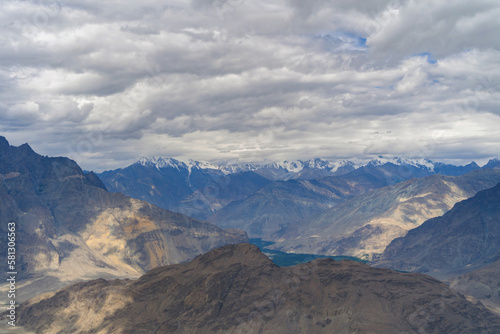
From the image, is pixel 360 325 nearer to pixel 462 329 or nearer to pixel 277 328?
pixel 277 328

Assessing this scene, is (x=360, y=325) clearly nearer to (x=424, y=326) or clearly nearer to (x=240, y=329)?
(x=424, y=326)

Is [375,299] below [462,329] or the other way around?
the other way around

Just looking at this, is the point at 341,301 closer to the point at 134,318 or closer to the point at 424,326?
the point at 424,326

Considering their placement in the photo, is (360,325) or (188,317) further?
(188,317)

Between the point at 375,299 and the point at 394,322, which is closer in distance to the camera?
the point at 394,322

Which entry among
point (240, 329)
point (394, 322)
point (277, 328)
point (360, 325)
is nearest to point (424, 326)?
point (394, 322)

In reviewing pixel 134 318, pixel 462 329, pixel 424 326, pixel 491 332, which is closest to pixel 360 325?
pixel 424 326

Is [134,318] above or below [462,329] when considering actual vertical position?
above
